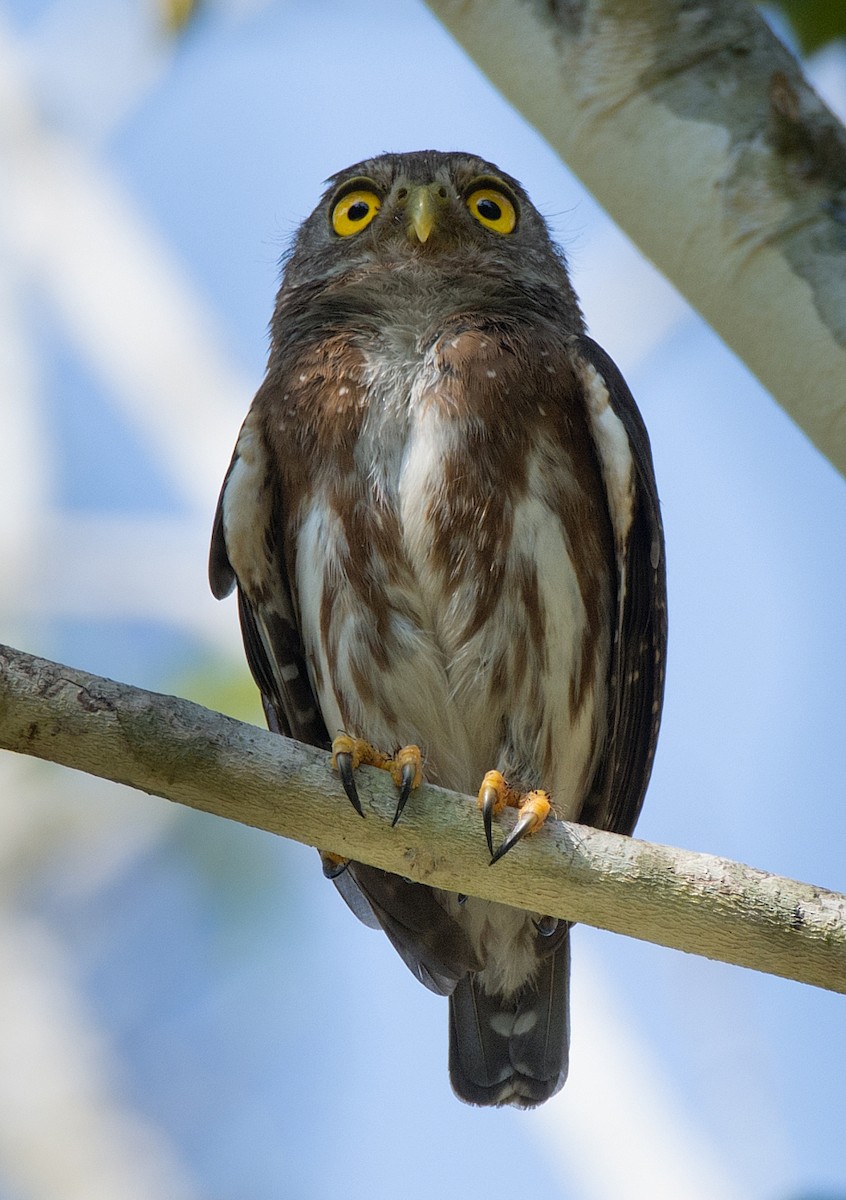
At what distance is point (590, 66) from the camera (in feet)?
13.0

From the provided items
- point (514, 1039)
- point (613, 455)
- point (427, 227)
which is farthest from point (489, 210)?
point (514, 1039)

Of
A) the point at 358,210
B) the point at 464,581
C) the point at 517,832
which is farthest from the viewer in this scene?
the point at 358,210

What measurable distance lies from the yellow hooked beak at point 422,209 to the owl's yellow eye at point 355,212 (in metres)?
0.23

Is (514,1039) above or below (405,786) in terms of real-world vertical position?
below

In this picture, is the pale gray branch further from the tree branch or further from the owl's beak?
the owl's beak

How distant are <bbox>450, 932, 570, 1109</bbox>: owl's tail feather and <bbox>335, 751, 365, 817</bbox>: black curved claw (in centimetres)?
170

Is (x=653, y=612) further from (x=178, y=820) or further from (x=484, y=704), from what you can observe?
(x=178, y=820)

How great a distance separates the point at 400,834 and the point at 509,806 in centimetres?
53

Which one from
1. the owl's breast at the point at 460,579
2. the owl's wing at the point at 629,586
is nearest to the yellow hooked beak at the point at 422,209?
the owl's breast at the point at 460,579

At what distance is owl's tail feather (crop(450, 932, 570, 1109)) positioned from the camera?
530 cm

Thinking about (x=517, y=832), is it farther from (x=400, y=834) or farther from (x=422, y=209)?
Answer: (x=422, y=209)

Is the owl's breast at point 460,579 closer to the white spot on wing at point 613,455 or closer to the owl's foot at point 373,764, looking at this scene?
the white spot on wing at point 613,455

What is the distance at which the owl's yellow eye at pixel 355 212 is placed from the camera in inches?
238

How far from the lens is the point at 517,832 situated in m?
3.84
